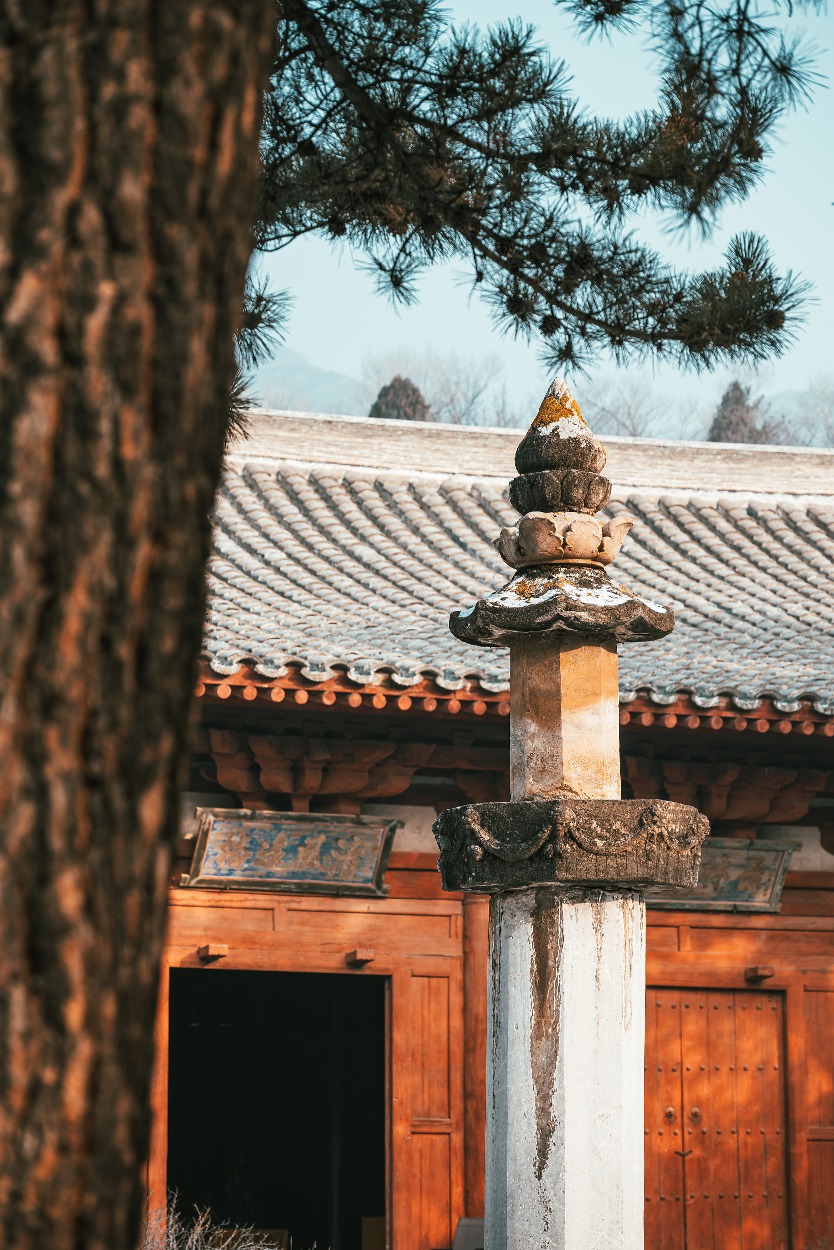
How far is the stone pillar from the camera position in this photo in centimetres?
470

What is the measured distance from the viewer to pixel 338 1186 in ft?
40.3

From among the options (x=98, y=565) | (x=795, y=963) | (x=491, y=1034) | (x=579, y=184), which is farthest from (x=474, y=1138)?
(x=98, y=565)

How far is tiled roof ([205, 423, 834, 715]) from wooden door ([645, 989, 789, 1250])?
188 centimetres

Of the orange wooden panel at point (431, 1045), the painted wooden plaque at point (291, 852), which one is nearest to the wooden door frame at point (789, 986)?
the orange wooden panel at point (431, 1045)

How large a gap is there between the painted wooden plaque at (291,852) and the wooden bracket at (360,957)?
11.8 inches

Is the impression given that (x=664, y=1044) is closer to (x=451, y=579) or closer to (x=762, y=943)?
(x=762, y=943)

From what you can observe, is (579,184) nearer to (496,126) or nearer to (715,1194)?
(496,126)

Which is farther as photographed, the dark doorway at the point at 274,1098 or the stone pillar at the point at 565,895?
the dark doorway at the point at 274,1098

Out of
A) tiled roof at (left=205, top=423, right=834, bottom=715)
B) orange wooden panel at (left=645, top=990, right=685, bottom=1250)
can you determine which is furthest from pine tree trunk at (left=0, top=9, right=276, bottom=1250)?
orange wooden panel at (left=645, top=990, right=685, bottom=1250)

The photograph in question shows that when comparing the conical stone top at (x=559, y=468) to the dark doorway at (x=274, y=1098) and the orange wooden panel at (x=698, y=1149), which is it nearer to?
the orange wooden panel at (x=698, y=1149)

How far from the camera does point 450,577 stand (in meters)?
10.9

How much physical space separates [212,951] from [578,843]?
416cm

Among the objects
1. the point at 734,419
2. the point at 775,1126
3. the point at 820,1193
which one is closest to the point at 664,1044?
the point at 775,1126

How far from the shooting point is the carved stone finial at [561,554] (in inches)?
195
